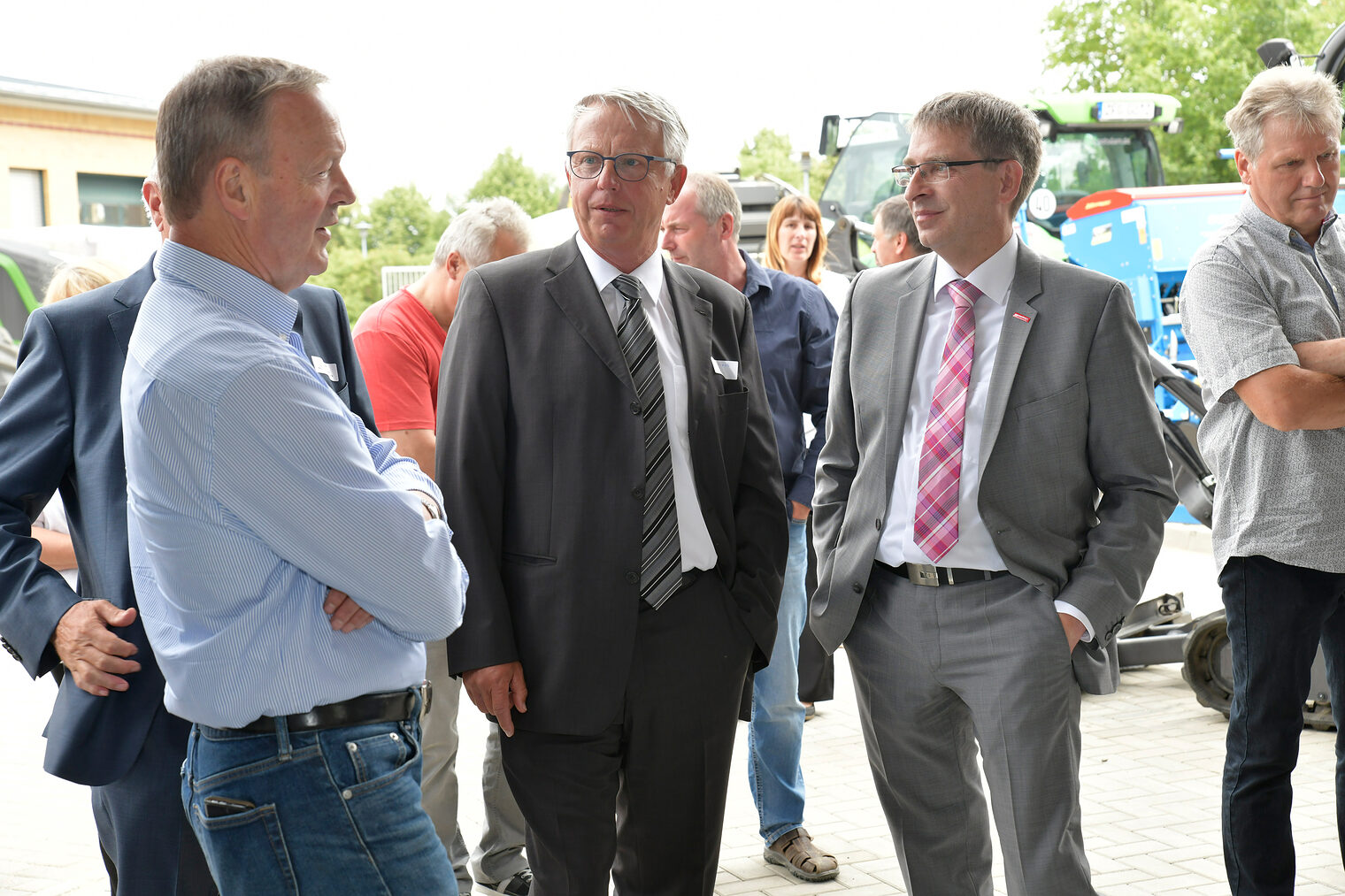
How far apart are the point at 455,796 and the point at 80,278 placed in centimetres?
197

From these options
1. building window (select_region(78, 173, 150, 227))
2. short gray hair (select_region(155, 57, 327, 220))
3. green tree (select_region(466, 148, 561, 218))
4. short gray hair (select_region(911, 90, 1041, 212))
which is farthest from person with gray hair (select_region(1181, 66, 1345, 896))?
green tree (select_region(466, 148, 561, 218))

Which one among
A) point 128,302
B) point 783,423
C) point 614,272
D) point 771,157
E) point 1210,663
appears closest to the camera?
point 128,302

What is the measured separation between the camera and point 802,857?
4230 mm

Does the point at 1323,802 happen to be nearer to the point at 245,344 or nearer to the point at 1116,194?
the point at 245,344

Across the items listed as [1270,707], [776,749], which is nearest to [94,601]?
[776,749]

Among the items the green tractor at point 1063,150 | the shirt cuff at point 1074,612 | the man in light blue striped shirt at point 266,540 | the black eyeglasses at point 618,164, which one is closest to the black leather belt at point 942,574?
the shirt cuff at point 1074,612

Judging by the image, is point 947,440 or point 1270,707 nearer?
point 947,440

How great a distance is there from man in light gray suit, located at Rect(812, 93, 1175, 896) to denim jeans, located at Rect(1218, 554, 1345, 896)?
66 cm

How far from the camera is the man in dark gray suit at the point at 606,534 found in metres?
2.73

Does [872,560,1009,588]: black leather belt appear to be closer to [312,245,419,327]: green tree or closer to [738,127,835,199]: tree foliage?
[312,245,419,327]: green tree

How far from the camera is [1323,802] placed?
15.3 ft

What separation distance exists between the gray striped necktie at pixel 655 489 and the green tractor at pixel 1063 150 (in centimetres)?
1363

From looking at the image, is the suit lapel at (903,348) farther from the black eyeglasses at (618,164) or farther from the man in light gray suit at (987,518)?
the black eyeglasses at (618,164)

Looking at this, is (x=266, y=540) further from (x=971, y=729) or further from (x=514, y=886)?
(x=514, y=886)
